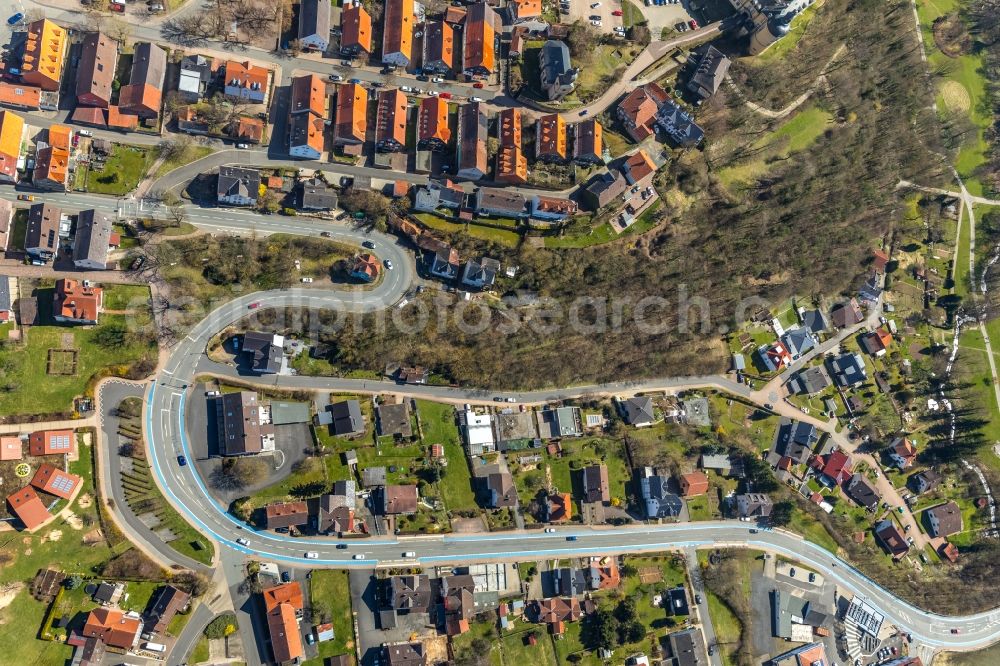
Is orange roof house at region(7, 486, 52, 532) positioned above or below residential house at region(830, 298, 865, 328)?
below

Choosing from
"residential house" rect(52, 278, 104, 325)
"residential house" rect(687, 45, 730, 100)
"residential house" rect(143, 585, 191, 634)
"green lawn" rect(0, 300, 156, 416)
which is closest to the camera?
"residential house" rect(143, 585, 191, 634)

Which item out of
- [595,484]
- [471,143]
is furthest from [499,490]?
[471,143]

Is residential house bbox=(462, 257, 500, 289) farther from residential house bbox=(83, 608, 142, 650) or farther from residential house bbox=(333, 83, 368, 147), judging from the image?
residential house bbox=(83, 608, 142, 650)

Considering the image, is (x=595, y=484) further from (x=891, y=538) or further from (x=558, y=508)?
(x=891, y=538)

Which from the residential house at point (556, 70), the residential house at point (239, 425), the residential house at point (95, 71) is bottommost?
the residential house at point (239, 425)

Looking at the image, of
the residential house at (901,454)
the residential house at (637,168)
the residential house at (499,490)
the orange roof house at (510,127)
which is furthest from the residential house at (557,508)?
the residential house at (901,454)

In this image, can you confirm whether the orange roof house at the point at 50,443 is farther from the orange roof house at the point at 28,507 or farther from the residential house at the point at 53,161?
the residential house at the point at 53,161

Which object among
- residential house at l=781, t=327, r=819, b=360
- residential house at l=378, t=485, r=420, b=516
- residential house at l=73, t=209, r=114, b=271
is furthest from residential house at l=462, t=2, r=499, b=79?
residential house at l=781, t=327, r=819, b=360
